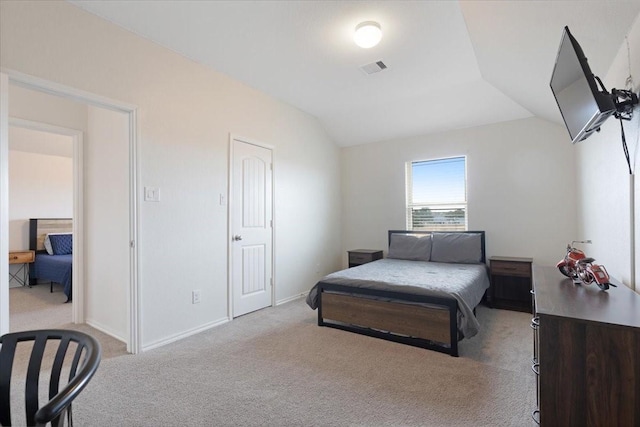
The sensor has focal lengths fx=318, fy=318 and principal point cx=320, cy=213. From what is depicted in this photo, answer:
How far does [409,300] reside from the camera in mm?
2826

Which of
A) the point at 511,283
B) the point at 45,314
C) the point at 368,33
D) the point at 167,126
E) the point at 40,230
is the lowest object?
the point at 45,314

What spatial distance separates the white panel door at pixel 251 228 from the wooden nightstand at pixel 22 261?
4391 millimetres

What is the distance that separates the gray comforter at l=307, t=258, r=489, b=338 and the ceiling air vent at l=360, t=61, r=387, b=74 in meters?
2.16

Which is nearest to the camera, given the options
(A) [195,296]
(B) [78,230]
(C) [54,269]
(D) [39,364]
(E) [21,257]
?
(D) [39,364]

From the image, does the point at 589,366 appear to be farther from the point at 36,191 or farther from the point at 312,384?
the point at 36,191

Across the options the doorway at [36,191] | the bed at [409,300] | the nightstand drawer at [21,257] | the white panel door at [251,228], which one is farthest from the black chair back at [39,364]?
the nightstand drawer at [21,257]

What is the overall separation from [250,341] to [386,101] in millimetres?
3398

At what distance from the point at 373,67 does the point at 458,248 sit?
253 centimetres

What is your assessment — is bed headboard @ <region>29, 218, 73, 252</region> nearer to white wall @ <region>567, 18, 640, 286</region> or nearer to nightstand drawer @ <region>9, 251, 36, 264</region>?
nightstand drawer @ <region>9, 251, 36, 264</region>

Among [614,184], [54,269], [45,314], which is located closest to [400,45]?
[614,184]

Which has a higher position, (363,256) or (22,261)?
(363,256)

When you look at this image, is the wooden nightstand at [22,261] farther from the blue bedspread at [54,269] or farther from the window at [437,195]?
the window at [437,195]

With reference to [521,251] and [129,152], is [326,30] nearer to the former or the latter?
[129,152]

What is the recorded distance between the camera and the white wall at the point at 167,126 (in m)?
2.27
